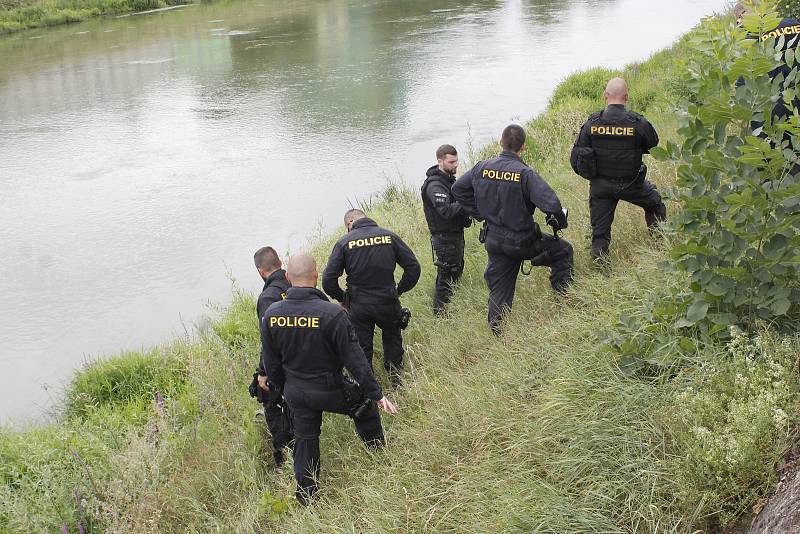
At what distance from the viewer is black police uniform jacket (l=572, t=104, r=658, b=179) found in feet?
16.7

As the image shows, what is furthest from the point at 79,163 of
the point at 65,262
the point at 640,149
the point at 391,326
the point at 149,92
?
the point at 640,149

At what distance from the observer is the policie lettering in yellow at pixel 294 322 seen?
12.8 feet

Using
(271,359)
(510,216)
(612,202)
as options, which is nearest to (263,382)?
(271,359)

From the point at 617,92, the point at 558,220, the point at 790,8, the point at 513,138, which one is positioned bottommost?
the point at 558,220

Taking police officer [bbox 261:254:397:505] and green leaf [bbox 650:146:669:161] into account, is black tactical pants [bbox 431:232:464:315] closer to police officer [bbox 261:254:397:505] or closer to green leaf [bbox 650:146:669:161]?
police officer [bbox 261:254:397:505]

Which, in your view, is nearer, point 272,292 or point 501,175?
point 272,292

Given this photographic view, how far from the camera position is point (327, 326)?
3902 millimetres

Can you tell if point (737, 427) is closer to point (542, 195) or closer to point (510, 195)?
point (542, 195)

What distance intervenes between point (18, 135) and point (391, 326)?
14.0 meters

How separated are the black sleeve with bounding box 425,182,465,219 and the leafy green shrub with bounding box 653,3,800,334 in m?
2.39

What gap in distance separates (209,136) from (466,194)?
11.2 meters

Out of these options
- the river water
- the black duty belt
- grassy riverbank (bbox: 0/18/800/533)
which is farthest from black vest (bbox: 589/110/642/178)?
the river water

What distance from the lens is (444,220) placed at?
5.73 metres

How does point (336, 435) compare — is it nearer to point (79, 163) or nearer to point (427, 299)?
point (427, 299)
